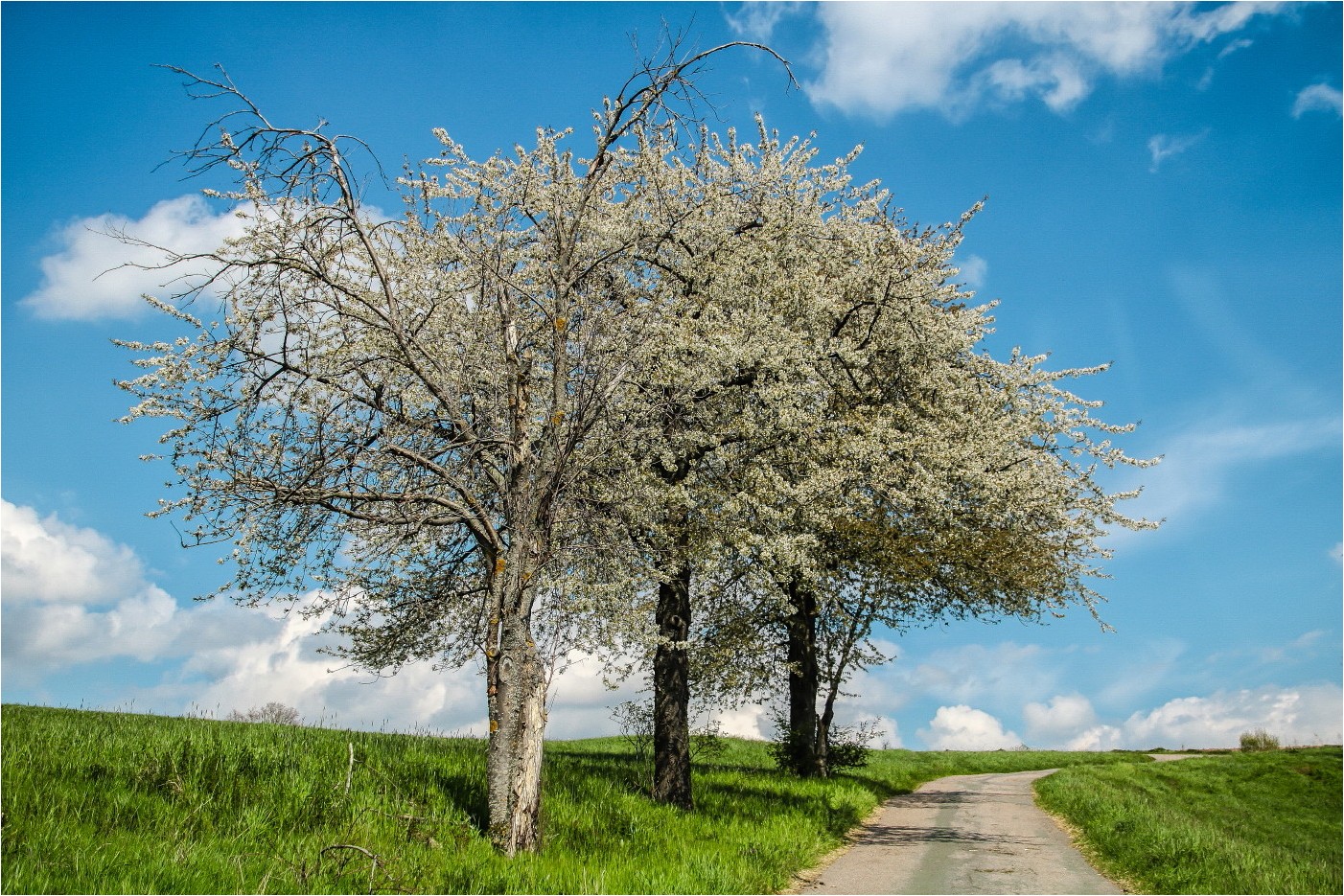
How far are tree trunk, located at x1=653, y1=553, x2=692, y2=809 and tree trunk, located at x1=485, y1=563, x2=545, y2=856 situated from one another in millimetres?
4681

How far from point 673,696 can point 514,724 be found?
632cm

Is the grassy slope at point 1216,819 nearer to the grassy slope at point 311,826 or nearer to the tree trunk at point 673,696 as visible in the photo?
the grassy slope at point 311,826

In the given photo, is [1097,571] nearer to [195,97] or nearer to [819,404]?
[819,404]

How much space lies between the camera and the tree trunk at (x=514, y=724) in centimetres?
1104

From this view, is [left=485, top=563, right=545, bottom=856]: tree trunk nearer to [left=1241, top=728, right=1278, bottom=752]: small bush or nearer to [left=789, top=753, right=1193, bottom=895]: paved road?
[left=789, top=753, right=1193, bottom=895]: paved road

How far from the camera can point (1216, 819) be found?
2605cm

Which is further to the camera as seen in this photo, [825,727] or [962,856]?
[825,727]

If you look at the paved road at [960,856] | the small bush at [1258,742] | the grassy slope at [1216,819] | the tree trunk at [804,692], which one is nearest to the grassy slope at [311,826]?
the paved road at [960,856]

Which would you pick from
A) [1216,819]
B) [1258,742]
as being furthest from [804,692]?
[1258,742]

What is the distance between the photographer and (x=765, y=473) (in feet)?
54.3

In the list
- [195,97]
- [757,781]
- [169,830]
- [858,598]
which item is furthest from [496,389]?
[757,781]

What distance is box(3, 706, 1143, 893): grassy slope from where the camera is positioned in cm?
820

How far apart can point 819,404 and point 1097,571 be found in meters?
12.8

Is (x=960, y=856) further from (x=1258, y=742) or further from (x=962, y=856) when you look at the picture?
(x=1258, y=742)
